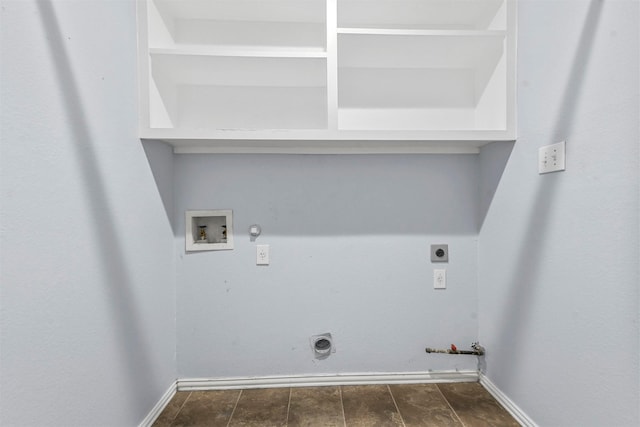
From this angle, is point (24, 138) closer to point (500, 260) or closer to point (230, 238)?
point (230, 238)

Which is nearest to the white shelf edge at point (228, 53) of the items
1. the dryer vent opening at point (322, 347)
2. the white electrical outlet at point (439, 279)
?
the white electrical outlet at point (439, 279)

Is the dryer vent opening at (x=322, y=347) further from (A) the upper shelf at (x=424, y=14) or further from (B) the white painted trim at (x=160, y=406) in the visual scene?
(A) the upper shelf at (x=424, y=14)

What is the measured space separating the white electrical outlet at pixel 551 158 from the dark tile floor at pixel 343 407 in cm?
115

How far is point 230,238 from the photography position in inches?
65.9

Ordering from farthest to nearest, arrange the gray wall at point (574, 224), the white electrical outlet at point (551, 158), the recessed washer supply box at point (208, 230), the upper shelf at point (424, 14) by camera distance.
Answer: the recessed washer supply box at point (208, 230), the upper shelf at point (424, 14), the white electrical outlet at point (551, 158), the gray wall at point (574, 224)

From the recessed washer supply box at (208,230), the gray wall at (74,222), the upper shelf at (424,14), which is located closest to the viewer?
the gray wall at (74,222)

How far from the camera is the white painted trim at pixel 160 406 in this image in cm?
137

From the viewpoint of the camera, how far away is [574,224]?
108 cm

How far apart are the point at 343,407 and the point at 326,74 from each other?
5.42 feet

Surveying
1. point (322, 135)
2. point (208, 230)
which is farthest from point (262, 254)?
point (322, 135)

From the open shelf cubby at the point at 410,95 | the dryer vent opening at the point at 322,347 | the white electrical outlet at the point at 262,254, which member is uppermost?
the open shelf cubby at the point at 410,95

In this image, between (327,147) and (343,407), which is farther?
(327,147)

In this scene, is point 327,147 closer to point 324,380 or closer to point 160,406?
point 324,380

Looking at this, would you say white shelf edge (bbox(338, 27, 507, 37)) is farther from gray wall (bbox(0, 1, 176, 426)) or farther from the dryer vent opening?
the dryer vent opening
